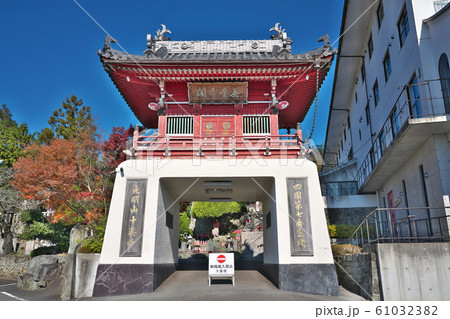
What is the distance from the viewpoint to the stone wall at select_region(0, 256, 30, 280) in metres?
24.1

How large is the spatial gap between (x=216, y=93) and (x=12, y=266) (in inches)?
839

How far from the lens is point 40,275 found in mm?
14852

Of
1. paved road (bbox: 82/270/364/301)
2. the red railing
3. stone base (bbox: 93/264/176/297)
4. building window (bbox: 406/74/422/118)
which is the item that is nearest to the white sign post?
paved road (bbox: 82/270/364/301)

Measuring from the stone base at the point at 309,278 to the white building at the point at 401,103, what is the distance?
3051 millimetres

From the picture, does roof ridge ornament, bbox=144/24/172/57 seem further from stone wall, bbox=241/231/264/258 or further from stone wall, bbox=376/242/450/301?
stone wall, bbox=241/231/264/258

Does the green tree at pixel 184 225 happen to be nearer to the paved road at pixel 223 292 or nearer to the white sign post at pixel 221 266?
the paved road at pixel 223 292

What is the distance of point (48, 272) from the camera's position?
1498 centimetres

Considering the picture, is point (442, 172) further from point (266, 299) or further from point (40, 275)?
point (40, 275)

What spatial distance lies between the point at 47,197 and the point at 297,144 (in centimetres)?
1492

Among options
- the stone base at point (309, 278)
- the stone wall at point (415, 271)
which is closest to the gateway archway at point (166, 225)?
the stone base at point (309, 278)

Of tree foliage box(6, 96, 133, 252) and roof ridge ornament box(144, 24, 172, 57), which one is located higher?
roof ridge ornament box(144, 24, 172, 57)

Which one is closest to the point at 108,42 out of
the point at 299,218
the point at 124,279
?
the point at 124,279

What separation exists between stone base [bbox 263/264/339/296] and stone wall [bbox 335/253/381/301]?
69cm

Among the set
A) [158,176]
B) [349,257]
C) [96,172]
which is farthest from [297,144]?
[96,172]
